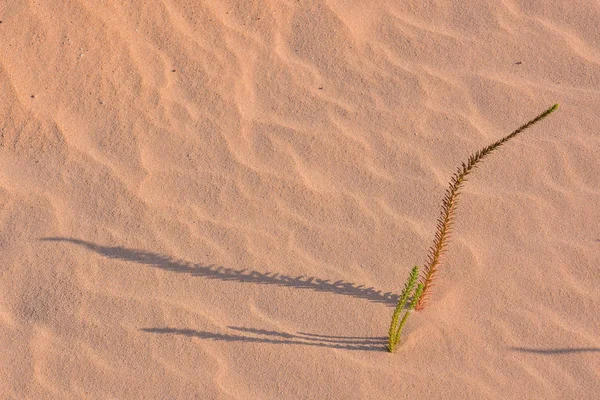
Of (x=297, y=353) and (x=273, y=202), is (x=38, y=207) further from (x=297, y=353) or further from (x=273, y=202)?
(x=297, y=353)

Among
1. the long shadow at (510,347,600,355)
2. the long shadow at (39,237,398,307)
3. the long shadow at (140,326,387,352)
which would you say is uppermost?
the long shadow at (39,237,398,307)

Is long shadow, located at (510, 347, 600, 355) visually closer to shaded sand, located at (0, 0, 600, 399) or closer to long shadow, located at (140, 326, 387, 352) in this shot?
shaded sand, located at (0, 0, 600, 399)

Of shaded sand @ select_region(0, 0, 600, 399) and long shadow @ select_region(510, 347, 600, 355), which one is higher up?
shaded sand @ select_region(0, 0, 600, 399)

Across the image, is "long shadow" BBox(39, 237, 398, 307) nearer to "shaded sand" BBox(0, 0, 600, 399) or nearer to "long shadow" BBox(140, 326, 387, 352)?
"shaded sand" BBox(0, 0, 600, 399)

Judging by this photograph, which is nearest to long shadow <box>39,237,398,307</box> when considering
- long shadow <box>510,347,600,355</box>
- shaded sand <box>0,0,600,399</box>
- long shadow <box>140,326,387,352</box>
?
shaded sand <box>0,0,600,399</box>

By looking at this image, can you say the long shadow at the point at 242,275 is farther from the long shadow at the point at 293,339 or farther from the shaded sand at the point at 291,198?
the long shadow at the point at 293,339

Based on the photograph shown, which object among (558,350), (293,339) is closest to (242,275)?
(293,339)

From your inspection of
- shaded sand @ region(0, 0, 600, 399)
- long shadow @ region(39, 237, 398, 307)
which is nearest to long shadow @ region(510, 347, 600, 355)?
shaded sand @ region(0, 0, 600, 399)

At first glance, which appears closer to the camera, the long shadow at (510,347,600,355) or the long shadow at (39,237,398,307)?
the long shadow at (510,347,600,355)
